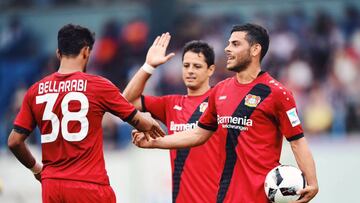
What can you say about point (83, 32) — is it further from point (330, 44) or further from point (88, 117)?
point (330, 44)

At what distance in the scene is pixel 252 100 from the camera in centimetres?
856

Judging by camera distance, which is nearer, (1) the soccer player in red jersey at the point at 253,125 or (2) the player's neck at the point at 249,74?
(1) the soccer player in red jersey at the point at 253,125

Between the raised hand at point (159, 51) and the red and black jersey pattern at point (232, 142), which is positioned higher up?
the raised hand at point (159, 51)

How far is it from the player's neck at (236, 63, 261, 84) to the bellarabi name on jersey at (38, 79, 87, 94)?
4.58 ft

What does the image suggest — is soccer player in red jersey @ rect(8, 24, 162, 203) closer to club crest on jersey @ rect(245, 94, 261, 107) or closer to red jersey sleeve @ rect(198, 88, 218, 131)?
red jersey sleeve @ rect(198, 88, 218, 131)

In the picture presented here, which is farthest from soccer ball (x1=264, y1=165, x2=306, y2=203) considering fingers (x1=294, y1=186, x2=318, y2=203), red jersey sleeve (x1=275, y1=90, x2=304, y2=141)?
red jersey sleeve (x1=275, y1=90, x2=304, y2=141)

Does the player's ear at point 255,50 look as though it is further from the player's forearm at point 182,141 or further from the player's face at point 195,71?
the player's face at point 195,71

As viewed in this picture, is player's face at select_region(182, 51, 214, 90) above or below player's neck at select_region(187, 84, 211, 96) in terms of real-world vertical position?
above

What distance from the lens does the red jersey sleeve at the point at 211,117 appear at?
898 cm

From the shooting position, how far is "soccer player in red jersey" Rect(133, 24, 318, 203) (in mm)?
8367

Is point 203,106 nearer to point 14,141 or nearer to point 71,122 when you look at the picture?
point 71,122

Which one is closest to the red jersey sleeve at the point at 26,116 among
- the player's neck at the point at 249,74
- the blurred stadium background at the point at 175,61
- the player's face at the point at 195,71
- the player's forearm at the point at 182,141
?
the player's forearm at the point at 182,141

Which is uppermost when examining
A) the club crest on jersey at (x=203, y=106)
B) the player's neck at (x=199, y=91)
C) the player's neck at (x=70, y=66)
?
the player's neck at (x=70, y=66)

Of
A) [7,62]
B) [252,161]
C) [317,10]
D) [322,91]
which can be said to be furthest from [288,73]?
[252,161]
